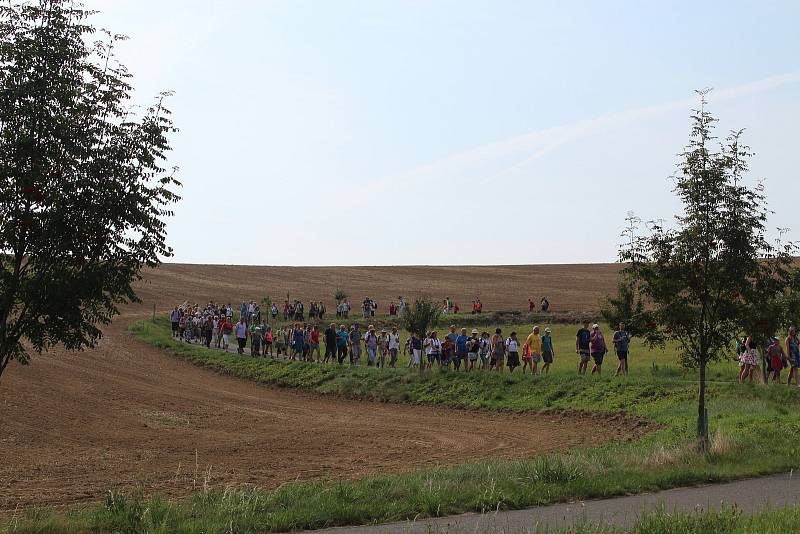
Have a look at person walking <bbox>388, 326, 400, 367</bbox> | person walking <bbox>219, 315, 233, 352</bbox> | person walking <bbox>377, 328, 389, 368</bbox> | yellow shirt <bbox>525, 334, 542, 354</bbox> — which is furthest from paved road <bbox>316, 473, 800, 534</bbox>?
person walking <bbox>219, 315, 233, 352</bbox>

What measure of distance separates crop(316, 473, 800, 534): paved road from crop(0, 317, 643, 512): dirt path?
5282 millimetres

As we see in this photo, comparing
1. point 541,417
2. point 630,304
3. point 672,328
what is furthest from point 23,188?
point 630,304

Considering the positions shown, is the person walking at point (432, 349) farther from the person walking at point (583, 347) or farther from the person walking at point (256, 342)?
the person walking at point (256, 342)

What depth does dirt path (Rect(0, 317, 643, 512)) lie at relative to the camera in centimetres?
1576

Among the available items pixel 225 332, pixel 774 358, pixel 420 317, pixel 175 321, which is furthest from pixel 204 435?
pixel 175 321

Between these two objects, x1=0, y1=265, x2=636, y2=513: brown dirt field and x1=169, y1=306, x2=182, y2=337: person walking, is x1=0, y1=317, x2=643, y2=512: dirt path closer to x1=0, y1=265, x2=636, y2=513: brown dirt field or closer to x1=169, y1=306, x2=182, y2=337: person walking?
x1=0, y1=265, x2=636, y2=513: brown dirt field

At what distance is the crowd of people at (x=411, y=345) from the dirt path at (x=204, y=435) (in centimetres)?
373

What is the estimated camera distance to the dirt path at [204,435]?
15.8m

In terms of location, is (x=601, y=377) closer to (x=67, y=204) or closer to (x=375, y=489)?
(x=375, y=489)

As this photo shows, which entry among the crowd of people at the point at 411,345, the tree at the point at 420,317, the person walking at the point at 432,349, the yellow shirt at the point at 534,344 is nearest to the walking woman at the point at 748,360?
the crowd of people at the point at 411,345

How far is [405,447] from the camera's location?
1944 cm

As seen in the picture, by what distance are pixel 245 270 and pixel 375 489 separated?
84.4m

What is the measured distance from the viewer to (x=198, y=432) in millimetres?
22125

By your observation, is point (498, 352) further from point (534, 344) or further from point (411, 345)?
point (411, 345)
